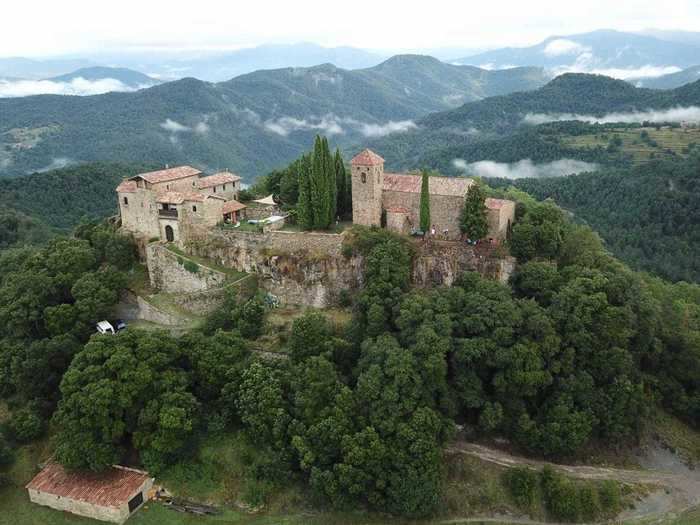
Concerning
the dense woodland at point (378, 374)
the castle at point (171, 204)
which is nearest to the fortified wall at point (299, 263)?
the dense woodland at point (378, 374)

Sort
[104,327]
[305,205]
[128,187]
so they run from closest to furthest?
1. [104,327]
2. [305,205]
3. [128,187]

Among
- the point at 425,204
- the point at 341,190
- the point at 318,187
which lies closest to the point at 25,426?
the point at 318,187

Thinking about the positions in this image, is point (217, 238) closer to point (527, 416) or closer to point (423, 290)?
point (423, 290)

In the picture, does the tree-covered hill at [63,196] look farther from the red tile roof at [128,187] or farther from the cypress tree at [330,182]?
the cypress tree at [330,182]

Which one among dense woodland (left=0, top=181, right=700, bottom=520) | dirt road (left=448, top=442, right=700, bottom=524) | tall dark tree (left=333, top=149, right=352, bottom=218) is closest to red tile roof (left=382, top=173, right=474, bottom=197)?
tall dark tree (left=333, top=149, right=352, bottom=218)

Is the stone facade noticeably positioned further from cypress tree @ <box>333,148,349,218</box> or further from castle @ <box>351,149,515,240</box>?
castle @ <box>351,149,515,240</box>

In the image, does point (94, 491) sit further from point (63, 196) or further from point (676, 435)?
point (63, 196)
